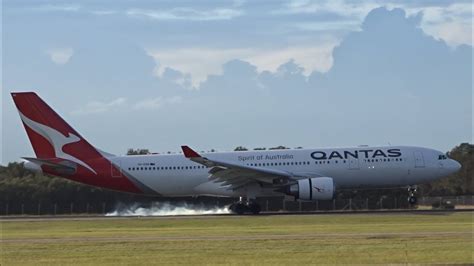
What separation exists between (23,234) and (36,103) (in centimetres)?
1951

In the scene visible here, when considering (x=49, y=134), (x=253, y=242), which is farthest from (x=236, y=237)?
(x=49, y=134)

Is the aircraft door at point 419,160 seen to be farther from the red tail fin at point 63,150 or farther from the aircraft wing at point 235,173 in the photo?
the red tail fin at point 63,150

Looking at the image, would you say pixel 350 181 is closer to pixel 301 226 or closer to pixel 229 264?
pixel 301 226

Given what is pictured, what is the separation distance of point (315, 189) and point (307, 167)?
300 cm

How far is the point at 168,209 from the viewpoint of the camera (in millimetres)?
53594

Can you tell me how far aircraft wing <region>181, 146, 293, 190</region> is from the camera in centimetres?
4559

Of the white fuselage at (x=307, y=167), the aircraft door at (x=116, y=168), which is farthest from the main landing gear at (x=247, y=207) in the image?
the aircraft door at (x=116, y=168)

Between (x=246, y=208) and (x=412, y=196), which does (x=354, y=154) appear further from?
(x=246, y=208)

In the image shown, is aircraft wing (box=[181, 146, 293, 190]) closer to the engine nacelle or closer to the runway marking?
the engine nacelle

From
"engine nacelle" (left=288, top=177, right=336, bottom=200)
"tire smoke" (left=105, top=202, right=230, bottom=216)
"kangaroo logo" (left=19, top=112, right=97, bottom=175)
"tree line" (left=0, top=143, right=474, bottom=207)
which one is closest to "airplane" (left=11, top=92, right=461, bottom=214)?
"kangaroo logo" (left=19, top=112, right=97, bottom=175)

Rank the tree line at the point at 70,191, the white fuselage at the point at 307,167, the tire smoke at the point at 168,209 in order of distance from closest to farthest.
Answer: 1. the white fuselage at the point at 307,167
2. the tire smoke at the point at 168,209
3. the tree line at the point at 70,191

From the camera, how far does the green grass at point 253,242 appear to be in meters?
20.8

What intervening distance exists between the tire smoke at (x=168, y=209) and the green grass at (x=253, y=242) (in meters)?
15.4

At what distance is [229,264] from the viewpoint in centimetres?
1962
